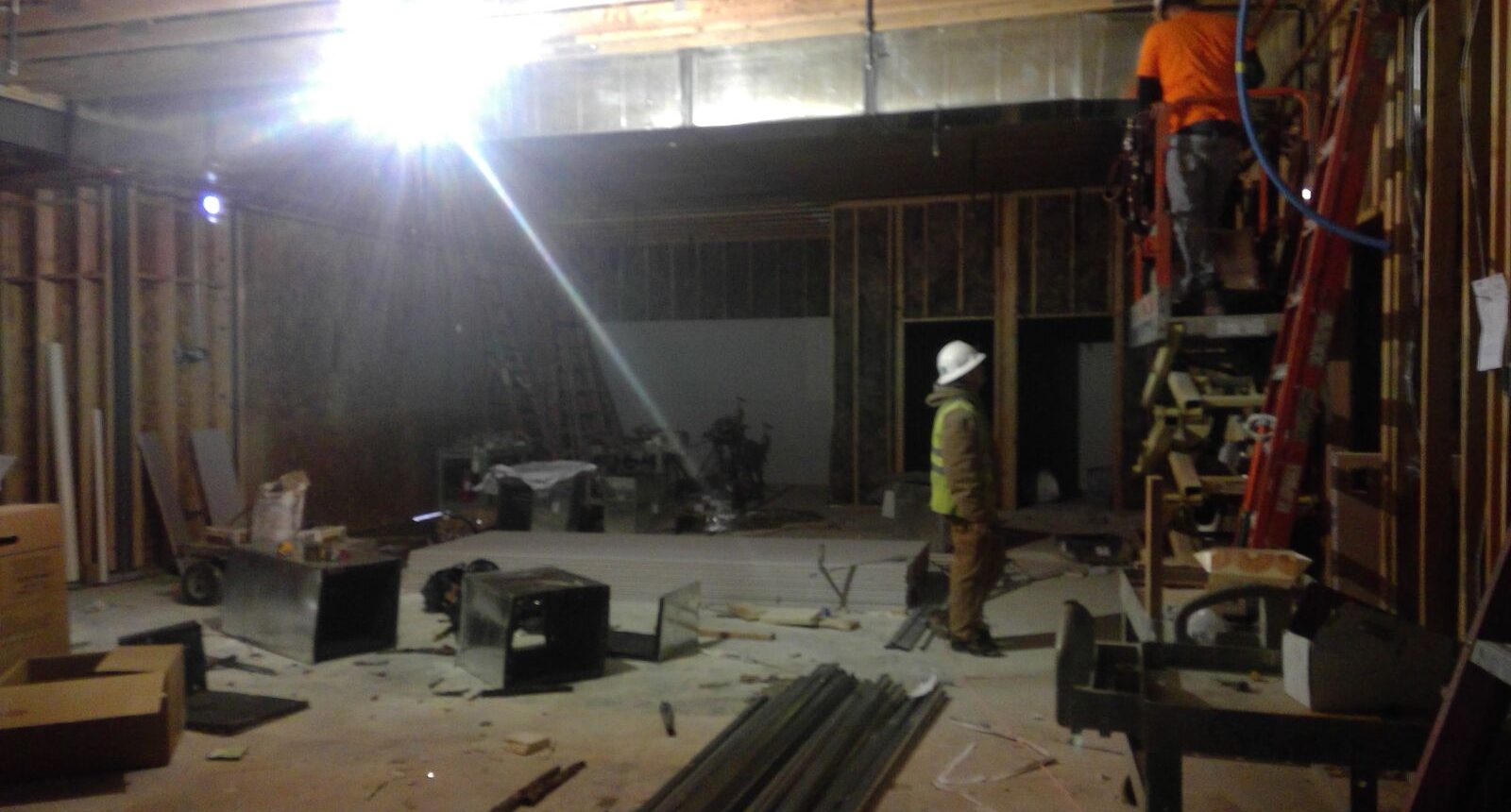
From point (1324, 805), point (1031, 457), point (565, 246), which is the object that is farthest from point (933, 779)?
point (565, 246)

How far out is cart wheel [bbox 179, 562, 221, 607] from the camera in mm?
7152

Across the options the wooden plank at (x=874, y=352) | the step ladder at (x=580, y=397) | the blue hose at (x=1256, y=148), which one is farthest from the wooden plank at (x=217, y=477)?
the blue hose at (x=1256, y=148)

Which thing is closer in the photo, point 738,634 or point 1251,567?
point 1251,567

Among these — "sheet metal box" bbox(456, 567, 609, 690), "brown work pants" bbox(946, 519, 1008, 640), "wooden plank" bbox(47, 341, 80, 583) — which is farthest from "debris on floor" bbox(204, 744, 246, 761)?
"wooden plank" bbox(47, 341, 80, 583)

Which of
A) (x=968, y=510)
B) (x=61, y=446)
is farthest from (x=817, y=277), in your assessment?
(x=61, y=446)

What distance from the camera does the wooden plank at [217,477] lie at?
8586 millimetres

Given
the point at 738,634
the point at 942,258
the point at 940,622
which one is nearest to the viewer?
the point at 738,634

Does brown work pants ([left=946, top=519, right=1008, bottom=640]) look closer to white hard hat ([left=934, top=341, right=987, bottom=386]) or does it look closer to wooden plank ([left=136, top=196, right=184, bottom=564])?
white hard hat ([left=934, top=341, right=987, bottom=386])

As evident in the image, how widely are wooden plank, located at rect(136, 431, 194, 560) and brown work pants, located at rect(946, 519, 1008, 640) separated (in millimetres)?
6011

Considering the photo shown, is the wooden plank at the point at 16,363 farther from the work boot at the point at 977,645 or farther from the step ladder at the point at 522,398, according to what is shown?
the work boot at the point at 977,645

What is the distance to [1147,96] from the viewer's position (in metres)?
5.64

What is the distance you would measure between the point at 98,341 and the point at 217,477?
143 cm

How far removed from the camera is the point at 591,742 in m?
4.41

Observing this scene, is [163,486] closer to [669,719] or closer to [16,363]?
[16,363]
